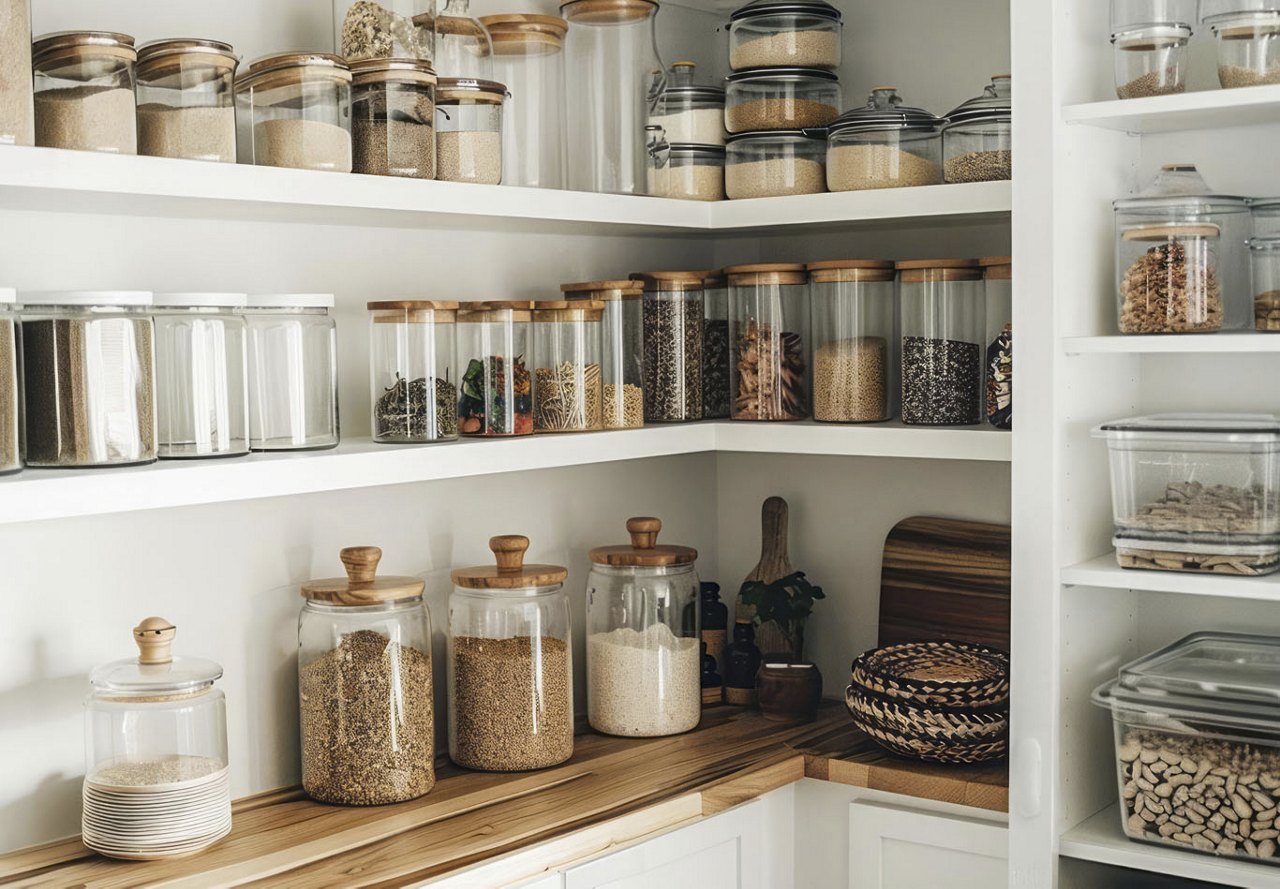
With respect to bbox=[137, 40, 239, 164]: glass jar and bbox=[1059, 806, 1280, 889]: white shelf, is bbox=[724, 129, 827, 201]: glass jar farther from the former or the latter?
bbox=[1059, 806, 1280, 889]: white shelf

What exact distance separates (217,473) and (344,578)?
473mm

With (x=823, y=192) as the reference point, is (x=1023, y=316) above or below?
below

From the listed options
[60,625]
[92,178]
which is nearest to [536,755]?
[60,625]

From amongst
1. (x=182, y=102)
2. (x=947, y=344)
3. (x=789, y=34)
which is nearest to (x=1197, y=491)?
(x=947, y=344)

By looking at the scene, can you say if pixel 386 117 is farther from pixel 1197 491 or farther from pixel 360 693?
pixel 1197 491

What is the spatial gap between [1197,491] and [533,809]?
1007mm

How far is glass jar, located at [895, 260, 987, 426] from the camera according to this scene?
227 centimetres

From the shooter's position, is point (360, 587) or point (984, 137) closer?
point (360, 587)

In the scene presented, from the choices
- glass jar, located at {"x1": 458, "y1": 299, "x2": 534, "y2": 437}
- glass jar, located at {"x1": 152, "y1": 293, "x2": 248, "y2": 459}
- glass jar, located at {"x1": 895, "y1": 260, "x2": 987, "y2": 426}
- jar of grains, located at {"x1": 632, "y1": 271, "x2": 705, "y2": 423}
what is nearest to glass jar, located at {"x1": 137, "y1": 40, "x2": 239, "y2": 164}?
glass jar, located at {"x1": 152, "y1": 293, "x2": 248, "y2": 459}

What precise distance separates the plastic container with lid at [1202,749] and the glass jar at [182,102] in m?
1.39

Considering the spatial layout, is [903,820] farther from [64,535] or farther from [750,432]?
[64,535]

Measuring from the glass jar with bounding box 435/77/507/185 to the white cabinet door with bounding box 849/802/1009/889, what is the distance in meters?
1.13

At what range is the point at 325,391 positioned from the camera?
1932 mm

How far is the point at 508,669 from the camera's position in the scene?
2.18 metres
